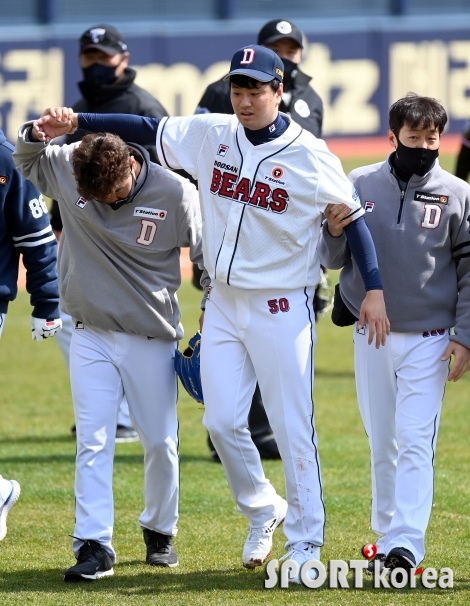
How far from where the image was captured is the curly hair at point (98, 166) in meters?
4.78

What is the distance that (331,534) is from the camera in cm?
575

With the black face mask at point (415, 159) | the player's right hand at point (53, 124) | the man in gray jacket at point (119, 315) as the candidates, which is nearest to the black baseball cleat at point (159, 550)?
the man in gray jacket at point (119, 315)

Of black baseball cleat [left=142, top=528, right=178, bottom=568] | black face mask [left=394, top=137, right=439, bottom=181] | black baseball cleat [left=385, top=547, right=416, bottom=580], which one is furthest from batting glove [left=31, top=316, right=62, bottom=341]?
black baseball cleat [left=385, top=547, right=416, bottom=580]

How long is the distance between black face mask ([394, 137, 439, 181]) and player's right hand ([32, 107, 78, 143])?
1453mm

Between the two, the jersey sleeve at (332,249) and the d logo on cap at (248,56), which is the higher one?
the d logo on cap at (248,56)

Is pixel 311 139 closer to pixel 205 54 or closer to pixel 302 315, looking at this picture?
pixel 302 315

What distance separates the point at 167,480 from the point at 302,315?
1038 mm

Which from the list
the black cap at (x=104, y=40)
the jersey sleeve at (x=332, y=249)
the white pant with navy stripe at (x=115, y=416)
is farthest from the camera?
the black cap at (x=104, y=40)

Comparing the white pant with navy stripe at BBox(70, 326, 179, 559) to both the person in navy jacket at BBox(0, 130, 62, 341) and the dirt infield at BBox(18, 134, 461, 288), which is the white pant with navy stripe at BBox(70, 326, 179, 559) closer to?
the person in navy jacket at BBox(0, 130, 62, 341)

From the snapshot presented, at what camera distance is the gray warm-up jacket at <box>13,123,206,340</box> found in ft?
16.6

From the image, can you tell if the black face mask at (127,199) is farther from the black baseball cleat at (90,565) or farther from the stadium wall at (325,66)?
the stadium wall at (325,66)

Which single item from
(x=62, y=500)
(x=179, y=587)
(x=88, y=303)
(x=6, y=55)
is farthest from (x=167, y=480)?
(x=6, y=55)

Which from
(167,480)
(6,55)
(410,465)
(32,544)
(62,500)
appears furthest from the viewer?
(6,55)

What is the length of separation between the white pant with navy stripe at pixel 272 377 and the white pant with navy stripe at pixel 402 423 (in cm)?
29
